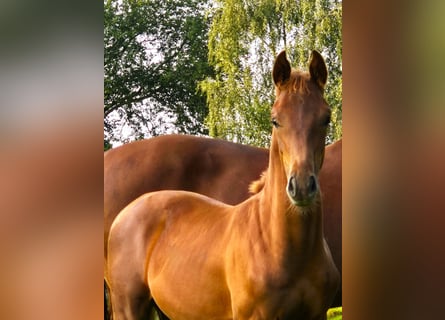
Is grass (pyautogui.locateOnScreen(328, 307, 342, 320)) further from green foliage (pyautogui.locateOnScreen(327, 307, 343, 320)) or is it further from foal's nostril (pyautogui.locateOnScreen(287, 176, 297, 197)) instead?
foal's nostril (pyautogui.locateOnScreen(287, 176, 297, 197))

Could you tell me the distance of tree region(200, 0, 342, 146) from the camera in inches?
61.5

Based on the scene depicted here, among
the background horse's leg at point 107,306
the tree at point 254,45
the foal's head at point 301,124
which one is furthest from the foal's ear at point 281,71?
the background horse's leg at point 107,306

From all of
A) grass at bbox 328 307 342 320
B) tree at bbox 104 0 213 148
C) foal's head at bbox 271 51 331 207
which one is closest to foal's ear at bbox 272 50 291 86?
foal's head at bbox 271 51 331 207

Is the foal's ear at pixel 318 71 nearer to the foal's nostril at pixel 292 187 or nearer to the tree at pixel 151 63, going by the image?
the foal's nostril at pixel 292 187

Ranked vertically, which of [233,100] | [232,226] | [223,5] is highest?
[223,5]

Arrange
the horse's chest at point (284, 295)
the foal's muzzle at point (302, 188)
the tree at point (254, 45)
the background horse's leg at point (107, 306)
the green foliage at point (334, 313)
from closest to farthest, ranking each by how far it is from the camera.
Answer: the foal's muzzle at point (302, 188)
the horse's chest at point (284, 295)
the green foliage at point (334, 313)
the tree at point (254, 45)
the background horse's leg at point (107, 306)

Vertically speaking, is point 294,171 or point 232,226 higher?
point 294,171

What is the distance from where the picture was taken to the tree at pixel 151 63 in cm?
157

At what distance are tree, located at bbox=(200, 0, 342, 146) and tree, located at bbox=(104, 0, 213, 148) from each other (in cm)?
4
